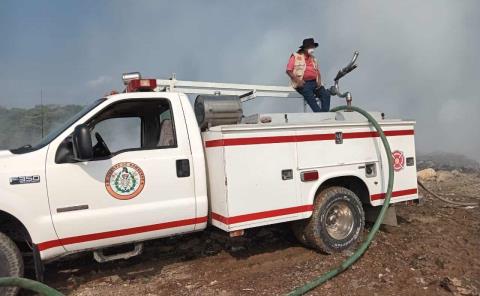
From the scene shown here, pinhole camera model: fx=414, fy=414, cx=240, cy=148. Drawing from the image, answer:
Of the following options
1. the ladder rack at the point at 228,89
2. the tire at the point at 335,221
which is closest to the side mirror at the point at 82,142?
the ladder rack at the point at 228,89

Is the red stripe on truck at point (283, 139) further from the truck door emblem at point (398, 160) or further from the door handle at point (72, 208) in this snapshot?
the door handle at point (72, 208)

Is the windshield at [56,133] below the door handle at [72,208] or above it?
above

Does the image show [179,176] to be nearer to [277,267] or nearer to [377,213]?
[277,267]

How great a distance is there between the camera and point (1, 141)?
10953 millimetres

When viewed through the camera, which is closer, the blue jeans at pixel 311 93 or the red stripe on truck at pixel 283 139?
the red stripe on truck at pixel 283 139

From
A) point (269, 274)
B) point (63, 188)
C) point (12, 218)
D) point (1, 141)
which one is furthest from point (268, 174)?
point (1, 141)

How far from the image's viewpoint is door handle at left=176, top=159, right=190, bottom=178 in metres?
4.32

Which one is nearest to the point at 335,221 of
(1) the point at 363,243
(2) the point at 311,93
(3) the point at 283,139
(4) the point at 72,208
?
(1) the point at 363,243

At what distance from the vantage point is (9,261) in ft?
12.4

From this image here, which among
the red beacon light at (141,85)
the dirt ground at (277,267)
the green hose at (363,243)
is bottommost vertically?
the dirt ground at (277,267)

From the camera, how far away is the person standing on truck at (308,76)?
6910 millimetres

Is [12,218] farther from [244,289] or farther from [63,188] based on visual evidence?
[244,289]

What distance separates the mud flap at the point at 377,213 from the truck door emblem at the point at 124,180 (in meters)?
3.38

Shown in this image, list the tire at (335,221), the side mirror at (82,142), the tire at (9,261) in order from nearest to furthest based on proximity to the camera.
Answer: the side mirror at (82,142) < the tire at (9,261) < the tire at (335,221)
